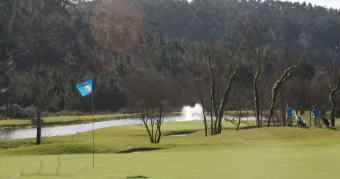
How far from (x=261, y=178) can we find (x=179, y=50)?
543 ft

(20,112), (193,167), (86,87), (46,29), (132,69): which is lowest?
(193,167)

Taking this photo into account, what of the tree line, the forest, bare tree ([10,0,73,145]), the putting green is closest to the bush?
the forest

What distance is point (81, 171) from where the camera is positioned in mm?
19375

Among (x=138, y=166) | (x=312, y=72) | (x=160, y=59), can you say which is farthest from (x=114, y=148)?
(x=160, y=59)

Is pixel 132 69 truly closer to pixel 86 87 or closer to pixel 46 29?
pixel 46 29

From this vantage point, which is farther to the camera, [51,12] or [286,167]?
[51,12]

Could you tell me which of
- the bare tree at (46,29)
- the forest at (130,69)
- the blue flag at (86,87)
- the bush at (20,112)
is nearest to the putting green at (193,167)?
the blue flag at (86,87)

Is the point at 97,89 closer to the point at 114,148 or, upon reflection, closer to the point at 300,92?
the point at 300,92

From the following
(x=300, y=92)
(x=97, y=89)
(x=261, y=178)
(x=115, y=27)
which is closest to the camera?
(x=261, y=178)

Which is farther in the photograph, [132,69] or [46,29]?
[132,69]

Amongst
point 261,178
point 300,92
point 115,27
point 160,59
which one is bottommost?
point 261,178

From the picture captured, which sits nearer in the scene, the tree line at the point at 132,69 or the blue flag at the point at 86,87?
the blue flag at the point at 86,87

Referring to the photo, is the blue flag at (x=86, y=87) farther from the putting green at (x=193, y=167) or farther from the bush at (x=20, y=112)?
the bush at (x=20, y=112)

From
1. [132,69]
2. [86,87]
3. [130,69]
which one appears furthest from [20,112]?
[86,87]
